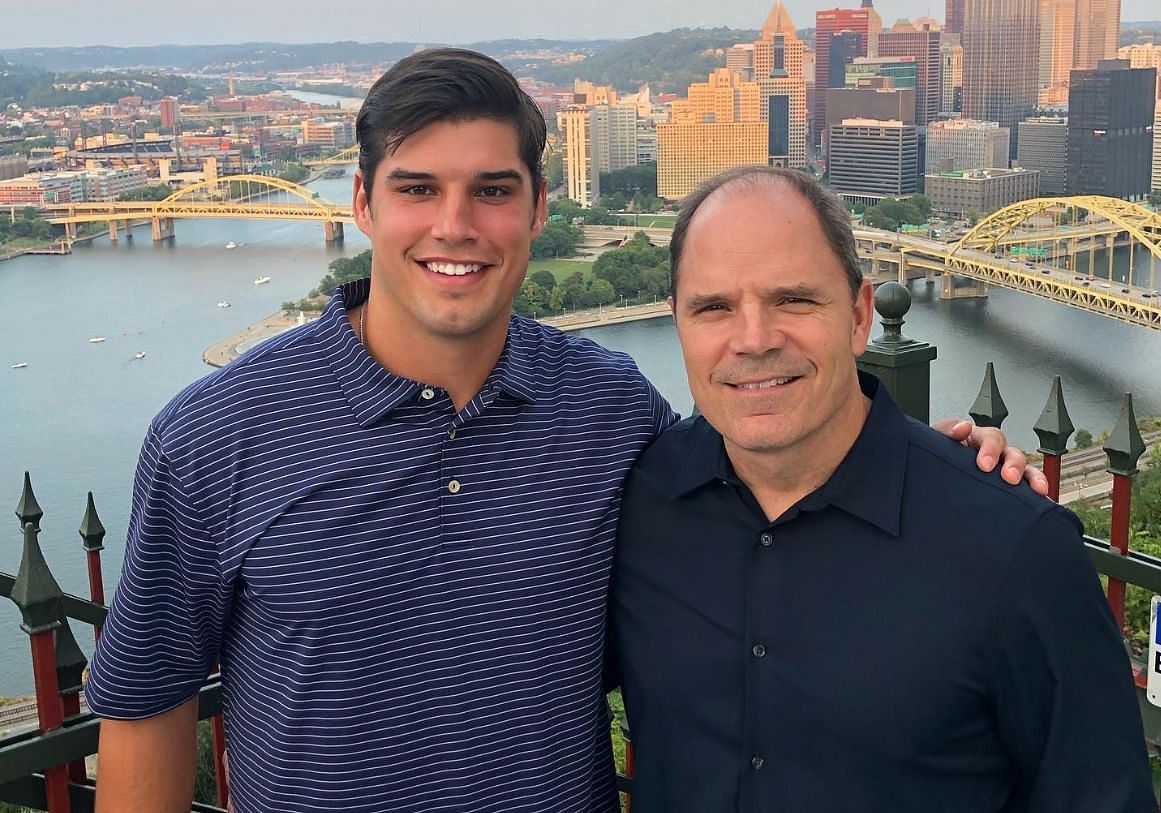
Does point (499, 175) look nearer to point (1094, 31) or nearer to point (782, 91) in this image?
point (782, 91)

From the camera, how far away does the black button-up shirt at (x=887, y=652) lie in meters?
0.58

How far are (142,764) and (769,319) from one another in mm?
367

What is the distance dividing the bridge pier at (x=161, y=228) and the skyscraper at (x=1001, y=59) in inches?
713

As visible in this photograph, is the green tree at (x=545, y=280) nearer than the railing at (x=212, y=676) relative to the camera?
No

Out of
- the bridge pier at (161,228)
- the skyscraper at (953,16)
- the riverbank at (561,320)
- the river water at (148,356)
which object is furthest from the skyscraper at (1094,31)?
the riverbank at (561,320)

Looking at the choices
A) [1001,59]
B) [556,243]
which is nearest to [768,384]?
[556,243]

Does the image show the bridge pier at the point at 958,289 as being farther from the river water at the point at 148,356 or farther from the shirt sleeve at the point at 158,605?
the shirt sleeve at the point at 158,605

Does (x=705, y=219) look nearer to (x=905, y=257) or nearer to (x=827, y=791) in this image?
(x=827, y=791)

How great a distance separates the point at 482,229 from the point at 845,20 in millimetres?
35778

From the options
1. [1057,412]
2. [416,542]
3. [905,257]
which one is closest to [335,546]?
[416,542]

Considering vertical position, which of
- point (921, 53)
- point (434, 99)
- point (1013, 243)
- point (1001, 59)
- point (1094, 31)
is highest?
point (1094, 31)

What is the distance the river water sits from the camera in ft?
28.3

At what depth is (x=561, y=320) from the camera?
13.2 metres

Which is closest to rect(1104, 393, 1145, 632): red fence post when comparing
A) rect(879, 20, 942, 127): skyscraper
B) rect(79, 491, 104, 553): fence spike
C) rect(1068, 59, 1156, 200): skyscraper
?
rect(79, 491, 104, 553): fence spike
